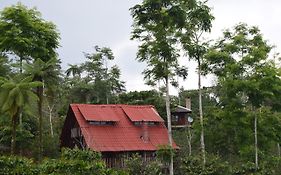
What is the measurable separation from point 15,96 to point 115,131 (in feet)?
30.3

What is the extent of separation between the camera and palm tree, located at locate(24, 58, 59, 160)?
32625 mm

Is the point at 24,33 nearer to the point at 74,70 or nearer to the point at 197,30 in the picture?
the point at 197,30

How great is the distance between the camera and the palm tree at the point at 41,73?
32625mm

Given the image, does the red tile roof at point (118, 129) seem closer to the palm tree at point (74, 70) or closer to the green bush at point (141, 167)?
the green bush at point (141, 167)

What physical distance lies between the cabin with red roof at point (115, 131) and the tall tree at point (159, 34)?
616cm

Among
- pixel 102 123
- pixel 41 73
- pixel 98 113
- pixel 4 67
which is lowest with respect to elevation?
pixel 102 123

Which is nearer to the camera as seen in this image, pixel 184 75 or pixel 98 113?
pixel 184 75

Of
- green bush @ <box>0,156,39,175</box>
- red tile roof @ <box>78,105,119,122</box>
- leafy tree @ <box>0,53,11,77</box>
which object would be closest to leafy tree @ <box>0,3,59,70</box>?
leafy tree @ <box>0,53,11,77</box>

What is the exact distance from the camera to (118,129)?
1454 inches

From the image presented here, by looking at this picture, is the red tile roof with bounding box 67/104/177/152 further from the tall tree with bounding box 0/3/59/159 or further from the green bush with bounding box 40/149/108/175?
the green bush with bounding box 40/149/108/175

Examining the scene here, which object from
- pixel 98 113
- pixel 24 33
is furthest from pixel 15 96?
pixel 98 113

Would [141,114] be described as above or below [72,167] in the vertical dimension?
above

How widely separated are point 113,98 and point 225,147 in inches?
705

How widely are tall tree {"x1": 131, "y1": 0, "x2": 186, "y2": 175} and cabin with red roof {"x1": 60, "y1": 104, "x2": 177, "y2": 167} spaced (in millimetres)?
6164
